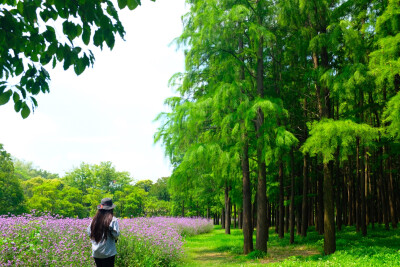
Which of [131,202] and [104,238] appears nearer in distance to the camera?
[104,238]

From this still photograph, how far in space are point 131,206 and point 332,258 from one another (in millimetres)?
34050

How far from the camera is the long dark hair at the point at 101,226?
5.42 metres

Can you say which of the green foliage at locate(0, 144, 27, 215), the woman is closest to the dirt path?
the woman

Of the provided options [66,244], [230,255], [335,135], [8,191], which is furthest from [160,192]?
[66,244]

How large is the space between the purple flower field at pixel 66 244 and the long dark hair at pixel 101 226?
5.11 ft

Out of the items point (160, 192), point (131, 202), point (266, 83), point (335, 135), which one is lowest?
point (131, 202)

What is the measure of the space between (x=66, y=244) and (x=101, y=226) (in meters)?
2.22

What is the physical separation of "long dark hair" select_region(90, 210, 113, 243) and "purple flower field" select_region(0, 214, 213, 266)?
156 centimetres

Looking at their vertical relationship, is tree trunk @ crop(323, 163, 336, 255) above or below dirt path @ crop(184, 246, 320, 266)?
above

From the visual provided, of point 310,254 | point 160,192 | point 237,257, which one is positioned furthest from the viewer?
point 160,192

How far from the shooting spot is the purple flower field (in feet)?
21.5

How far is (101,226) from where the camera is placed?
5465mm

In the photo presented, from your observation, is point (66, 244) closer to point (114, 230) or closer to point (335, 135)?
point (114, 230)

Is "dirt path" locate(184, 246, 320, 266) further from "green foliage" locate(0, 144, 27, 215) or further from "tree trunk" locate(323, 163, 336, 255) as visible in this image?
"green foliage" locate(0, 144, 27, 215)
